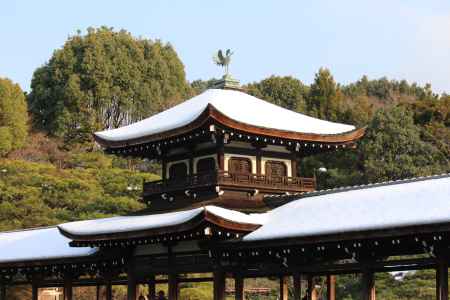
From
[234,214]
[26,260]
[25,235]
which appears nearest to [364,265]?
[234,214]

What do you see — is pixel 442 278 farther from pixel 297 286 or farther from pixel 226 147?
pixel 226 147

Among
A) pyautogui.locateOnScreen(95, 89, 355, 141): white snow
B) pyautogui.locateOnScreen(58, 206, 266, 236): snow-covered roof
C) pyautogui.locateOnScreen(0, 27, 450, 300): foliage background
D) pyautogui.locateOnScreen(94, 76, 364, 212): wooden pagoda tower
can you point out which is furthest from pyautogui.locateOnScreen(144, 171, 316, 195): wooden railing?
pyautogui.locateOnScreen(0, 27, 450, 300): foliage background

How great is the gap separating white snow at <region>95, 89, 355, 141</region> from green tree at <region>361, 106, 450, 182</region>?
75.0 ft

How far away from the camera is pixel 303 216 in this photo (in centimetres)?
2428

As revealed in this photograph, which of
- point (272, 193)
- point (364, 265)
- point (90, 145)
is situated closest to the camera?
point (364, 265)

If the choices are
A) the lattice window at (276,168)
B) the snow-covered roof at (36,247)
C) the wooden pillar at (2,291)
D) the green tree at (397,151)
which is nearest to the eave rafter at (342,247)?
the lattice window at (276,168)

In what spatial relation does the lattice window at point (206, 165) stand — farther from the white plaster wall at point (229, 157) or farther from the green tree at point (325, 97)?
the green tree at point (325, 97)

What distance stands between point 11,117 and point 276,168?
1794 inches

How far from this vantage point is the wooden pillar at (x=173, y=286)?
26.8 m

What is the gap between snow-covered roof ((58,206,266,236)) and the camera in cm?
2409

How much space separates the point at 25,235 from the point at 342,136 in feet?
41.9

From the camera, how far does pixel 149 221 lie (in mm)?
26781

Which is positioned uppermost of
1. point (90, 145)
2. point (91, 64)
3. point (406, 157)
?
point (91, 64)

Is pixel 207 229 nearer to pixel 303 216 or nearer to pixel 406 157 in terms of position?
pixel 303 216
